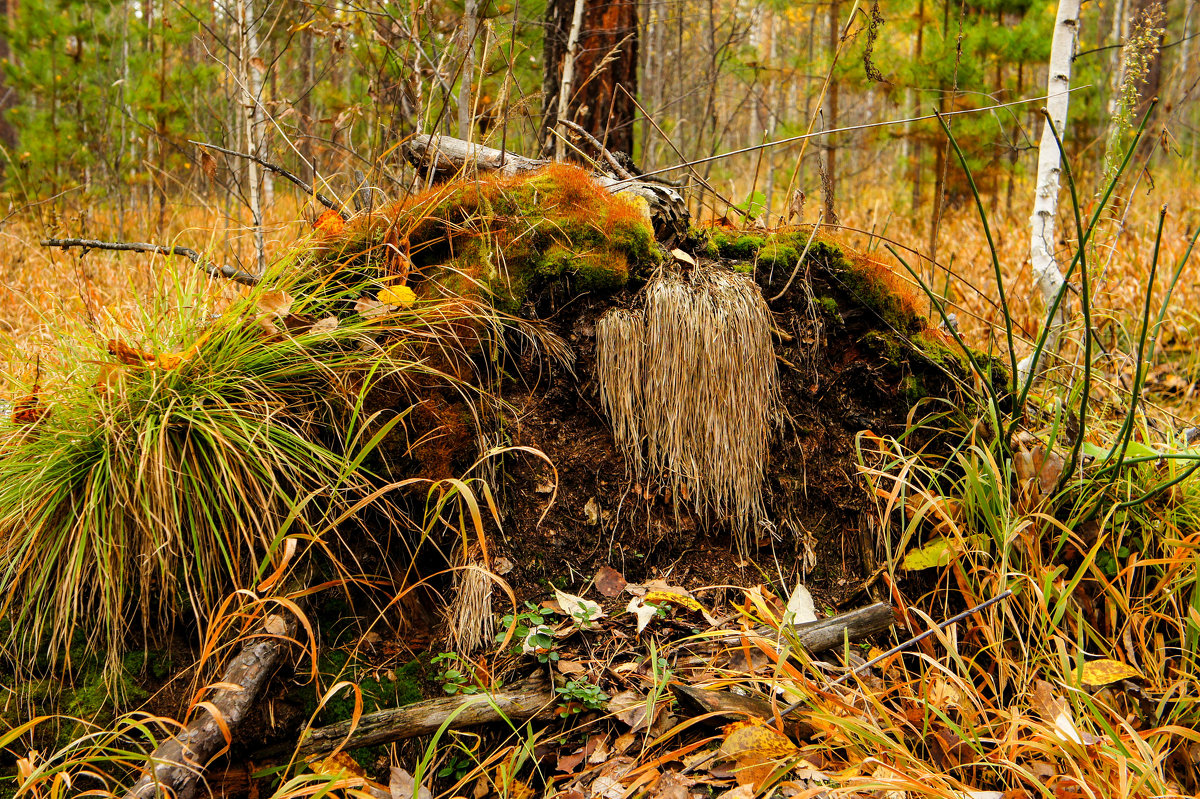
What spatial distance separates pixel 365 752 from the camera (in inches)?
75.5

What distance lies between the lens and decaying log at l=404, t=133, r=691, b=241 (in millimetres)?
2709

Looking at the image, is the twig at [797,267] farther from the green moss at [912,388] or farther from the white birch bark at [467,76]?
the white birch bark at [467,76]

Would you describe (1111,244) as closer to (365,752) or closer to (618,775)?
(618,775)

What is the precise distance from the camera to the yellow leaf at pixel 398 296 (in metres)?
2.24

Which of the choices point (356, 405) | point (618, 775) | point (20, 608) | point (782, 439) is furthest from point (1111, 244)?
point (20, 608)

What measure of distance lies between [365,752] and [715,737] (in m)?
0.92

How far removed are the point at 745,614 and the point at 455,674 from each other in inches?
32.3

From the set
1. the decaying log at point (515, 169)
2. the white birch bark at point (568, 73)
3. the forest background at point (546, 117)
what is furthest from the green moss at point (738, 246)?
the white birch bark at point (568, 73)

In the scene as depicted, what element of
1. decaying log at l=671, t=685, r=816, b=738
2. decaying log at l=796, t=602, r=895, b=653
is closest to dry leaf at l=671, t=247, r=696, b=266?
decaying log at l=796, t=602, r=895, b=653

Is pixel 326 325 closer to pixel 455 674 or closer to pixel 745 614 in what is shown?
pixel 455 674

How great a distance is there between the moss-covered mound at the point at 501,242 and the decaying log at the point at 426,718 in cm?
119

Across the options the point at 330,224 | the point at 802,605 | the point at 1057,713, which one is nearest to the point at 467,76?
the point at 330,224

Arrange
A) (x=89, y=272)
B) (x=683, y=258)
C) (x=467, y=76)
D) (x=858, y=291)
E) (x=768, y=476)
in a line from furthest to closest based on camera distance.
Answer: (x=89, y=272), (x=467, y=76), (x=858, y=291), (x=683, y=258), (x=768, y=476)

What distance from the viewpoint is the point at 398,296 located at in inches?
88.8
